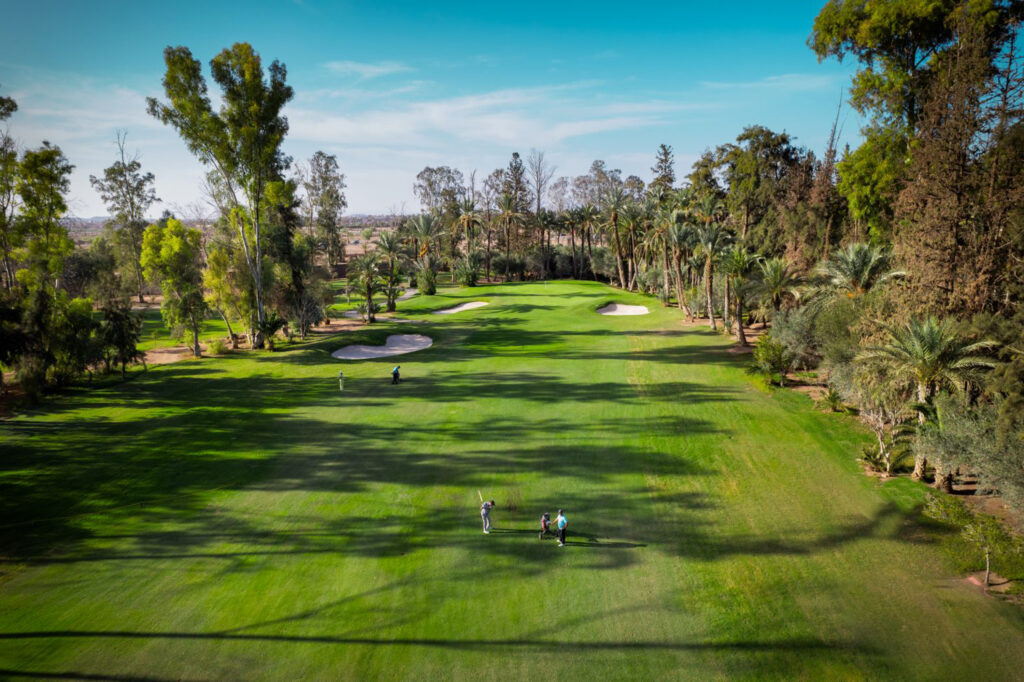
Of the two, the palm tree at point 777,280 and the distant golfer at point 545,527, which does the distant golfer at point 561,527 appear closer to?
the distant golfer at point 545,527

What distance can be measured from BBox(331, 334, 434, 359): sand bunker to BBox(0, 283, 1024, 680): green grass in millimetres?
10355

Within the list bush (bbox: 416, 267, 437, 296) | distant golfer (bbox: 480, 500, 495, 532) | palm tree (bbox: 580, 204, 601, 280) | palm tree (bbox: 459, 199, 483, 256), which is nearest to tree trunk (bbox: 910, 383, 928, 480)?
distant golfer (bbox: 480, 500, 495, 532)

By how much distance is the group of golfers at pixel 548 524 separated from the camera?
623 inches

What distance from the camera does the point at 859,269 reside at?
2827 centimetres

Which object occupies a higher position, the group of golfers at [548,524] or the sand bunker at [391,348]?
the sand bunker at [391,348]

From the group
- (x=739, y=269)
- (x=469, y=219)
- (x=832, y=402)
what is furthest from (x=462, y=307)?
(x=832, y=402)

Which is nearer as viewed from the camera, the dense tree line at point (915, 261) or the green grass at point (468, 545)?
the green grass at point (468, 545)

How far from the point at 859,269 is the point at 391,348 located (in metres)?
32.3

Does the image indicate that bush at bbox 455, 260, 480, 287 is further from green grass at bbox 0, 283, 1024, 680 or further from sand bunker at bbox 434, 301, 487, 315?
A: green grass at bbox 0, 283, 1024, 680

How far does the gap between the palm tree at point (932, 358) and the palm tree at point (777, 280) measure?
1622 centimetres

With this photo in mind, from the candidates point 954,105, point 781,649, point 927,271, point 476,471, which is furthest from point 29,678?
point 954,105

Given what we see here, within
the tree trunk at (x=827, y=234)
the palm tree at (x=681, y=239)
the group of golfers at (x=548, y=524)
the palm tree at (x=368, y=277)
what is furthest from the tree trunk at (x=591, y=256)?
the group of golfers at (x=548, y=524)

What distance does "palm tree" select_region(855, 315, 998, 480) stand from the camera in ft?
58.9

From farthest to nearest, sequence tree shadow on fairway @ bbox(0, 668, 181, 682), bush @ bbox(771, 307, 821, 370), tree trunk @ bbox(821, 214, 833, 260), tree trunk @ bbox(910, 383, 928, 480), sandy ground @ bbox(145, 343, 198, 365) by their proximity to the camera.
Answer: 1. tree trunk @ bbox(821, 214, 833, 260)
2. sandy ground @ bbox(145, 343, 198, 365)
3. bush @ bbox(771, 307, 821, 370)
4. tree trunk @ bbox(910, 383, 928, 480)
5. tree shadow on fairway @ bbox(0, 668, 181, 682)
